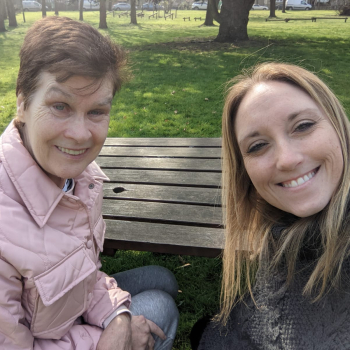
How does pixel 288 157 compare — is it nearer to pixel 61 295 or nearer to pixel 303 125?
pixel 303 125

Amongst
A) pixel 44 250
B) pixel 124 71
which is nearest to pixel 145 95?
pixel 124 71

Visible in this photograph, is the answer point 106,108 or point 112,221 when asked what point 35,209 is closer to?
point 106,108

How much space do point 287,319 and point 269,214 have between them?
456 millimetres

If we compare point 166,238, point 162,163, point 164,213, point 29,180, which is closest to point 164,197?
point 164,213

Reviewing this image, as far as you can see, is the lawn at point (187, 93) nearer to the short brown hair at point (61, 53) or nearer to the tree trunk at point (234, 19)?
the short brown hair at point (61, 53)

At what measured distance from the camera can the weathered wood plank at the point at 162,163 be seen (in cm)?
266

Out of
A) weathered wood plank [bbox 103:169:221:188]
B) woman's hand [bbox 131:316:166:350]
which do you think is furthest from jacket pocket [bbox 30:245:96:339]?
weathered wood plank [bbox 103:169:221:188]

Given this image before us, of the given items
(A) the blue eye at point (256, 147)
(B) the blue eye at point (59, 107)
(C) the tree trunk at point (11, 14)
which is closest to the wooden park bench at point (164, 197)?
(A) the blue eye at point (256, 147)

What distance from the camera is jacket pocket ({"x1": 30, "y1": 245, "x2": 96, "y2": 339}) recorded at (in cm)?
131

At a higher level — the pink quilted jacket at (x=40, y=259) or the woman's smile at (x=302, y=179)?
the woman's smile at (x=302, y=179)

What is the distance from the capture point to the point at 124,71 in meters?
1.59

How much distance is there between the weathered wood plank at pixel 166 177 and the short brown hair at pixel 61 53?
1137 mm

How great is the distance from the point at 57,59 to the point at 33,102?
0.62 ft

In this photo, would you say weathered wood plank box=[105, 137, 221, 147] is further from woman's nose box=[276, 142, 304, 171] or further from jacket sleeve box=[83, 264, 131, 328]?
woman's nose box=[276, 142, 304, 171]
